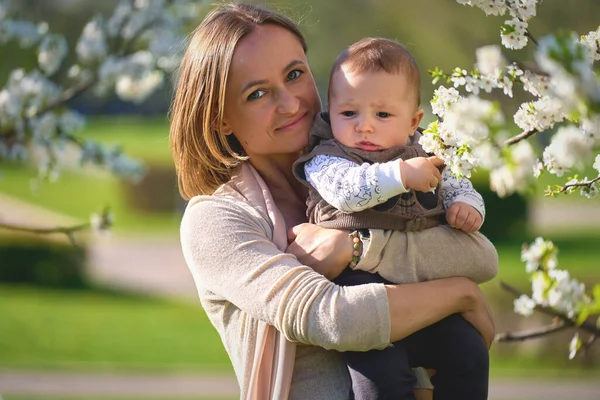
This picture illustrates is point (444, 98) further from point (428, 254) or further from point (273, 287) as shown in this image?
point (273, 287)

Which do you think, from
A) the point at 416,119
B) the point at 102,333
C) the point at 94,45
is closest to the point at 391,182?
the point at 416,119

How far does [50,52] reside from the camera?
5.01 m

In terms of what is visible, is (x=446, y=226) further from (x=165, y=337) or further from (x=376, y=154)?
(x=165, y=337)

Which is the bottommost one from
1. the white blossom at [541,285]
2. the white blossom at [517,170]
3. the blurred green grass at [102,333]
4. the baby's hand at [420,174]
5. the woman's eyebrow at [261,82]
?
the white blossom at [517,170]

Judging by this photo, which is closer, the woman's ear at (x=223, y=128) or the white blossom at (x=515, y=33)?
the white blossom at (x=515, y=33)

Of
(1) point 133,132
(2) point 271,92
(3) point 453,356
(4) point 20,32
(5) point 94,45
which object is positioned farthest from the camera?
(1) point 133,132

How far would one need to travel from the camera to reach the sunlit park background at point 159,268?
945cm

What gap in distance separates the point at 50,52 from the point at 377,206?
10.1ft

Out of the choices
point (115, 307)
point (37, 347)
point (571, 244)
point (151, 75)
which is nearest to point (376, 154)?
point (151, 75)

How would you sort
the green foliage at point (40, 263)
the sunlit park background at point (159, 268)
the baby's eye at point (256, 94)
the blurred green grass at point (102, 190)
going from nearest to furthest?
the baby's eye at point (256, 94)
the sunlit park background at point (159, 268)
the green foliage at point (40, 263)
the blurred green grass at point (102, 190)

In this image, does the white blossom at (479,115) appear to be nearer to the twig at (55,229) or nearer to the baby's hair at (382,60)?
the baby's hair at (382,60)

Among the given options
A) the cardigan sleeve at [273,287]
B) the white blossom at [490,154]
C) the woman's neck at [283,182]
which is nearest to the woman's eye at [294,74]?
the woman's neck at [283,182]

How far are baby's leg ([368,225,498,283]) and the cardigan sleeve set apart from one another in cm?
10

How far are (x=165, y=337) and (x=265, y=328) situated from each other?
9.68 metres
